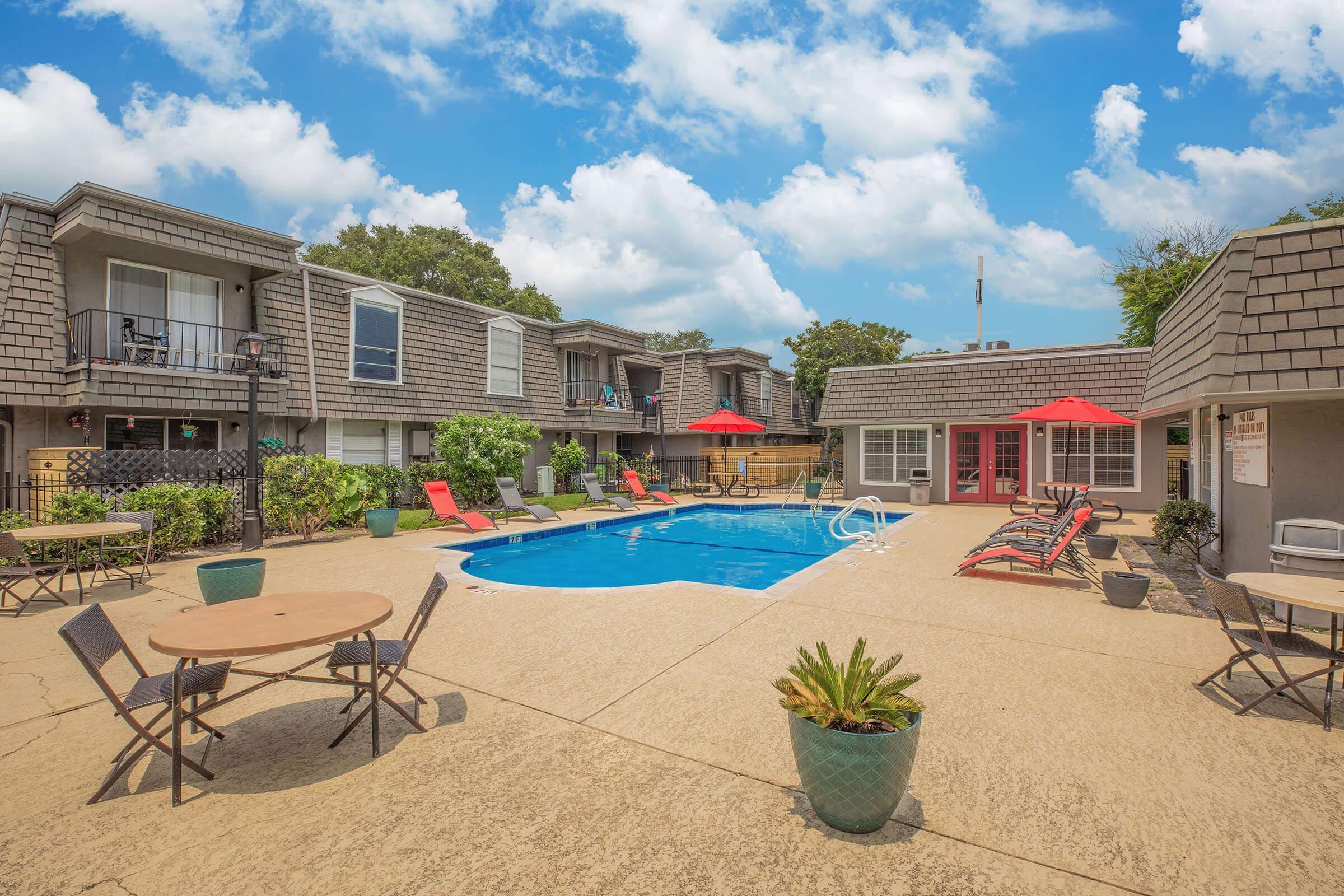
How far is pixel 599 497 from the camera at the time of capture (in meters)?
17.4

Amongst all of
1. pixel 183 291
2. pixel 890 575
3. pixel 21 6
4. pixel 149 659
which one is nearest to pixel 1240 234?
pixel 890 575

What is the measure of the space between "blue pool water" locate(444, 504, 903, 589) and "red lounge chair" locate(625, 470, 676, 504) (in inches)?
75.2

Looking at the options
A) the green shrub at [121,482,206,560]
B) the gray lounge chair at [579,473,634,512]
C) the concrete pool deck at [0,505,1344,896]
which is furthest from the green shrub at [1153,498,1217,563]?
the green shrub at [121,482,206,560]

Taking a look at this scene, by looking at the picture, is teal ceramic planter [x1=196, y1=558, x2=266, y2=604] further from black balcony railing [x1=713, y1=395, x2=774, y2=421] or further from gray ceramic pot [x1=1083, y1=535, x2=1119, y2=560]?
black balcony railing [x1=713, y1=395, x2=774, y2=421]

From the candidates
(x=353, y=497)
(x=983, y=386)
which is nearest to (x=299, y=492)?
(x=353, y=497)

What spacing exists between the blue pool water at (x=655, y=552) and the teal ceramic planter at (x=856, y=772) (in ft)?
18.3

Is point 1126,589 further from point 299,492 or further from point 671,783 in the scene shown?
point 299,492

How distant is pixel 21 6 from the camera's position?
37.1 ft

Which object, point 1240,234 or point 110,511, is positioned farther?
point 110,511

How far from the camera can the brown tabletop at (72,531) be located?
661 cm

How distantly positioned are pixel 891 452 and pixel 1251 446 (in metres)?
12.5

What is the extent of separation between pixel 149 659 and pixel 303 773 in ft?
9.52

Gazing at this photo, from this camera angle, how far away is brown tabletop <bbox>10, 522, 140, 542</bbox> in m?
6.61

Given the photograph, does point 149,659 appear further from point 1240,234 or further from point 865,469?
point 865,469
